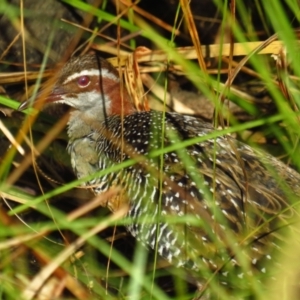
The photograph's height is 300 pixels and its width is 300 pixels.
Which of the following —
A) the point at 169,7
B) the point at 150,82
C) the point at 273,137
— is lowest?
the point at 273,137

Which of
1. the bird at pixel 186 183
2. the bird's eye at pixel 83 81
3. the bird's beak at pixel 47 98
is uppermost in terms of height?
the bird's eye at pixel 83 81

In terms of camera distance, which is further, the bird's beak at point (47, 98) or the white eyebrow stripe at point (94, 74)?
the white eyebrow stripe at point (94, 74)

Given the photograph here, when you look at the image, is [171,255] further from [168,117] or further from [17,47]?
[17,47]

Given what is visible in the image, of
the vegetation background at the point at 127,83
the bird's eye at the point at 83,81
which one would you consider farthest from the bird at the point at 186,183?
the vegetation background at the point at 127,83

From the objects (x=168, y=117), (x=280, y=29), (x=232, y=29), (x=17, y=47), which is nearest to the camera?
(x=280, y=29)

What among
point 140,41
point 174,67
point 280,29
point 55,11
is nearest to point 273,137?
point 174,67

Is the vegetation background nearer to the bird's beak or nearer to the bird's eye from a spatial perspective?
the bird's beak

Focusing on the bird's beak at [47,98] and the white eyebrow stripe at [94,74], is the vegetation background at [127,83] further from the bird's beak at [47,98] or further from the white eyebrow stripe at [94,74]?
the white eyebrow stripe at [94,74]

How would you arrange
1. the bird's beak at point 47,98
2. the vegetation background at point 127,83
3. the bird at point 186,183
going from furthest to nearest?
the bird's beak at point 47,98, the vegetation background at point 127,83, the bird at point 186,183

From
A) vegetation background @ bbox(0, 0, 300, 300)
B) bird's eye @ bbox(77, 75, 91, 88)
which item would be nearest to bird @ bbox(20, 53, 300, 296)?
bird's eye @ bbox(77, 75, 91, 88)
